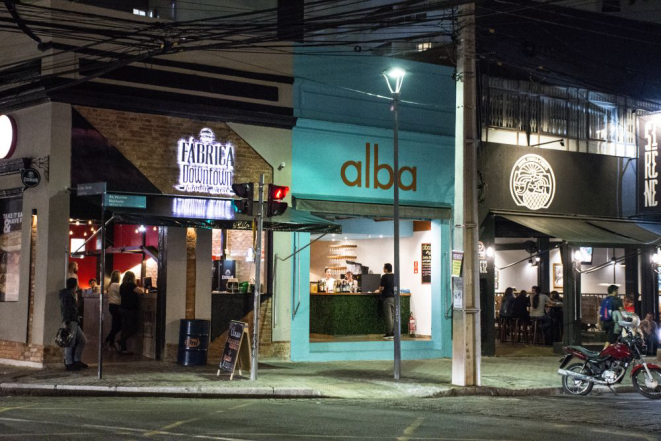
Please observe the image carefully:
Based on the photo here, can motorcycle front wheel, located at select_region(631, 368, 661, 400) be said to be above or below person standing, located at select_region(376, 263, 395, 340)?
below

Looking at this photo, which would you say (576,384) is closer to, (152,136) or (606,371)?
(606,371)

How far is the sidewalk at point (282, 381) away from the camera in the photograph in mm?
14625

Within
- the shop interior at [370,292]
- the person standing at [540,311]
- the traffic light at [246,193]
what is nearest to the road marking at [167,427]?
the traffic light at [246,193]

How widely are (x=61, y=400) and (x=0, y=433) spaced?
3869mm

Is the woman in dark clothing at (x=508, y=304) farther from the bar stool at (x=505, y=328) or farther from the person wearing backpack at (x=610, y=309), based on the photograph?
the person wearing backpack at (x=610, y=309)

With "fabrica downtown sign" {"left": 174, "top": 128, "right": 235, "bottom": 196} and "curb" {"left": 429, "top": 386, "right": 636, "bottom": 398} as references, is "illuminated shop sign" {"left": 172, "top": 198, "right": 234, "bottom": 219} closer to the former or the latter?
"fabrica downtown sign" {"left": 174, "top": 128, "right": 235, "bottom": 196}

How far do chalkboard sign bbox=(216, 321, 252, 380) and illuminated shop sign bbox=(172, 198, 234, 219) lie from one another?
250 centimetres

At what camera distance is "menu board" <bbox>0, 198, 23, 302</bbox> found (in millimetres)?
18516

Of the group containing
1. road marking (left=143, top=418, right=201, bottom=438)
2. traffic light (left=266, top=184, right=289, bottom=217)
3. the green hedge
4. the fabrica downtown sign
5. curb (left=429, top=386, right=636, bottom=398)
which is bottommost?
curb (left=429, top=386, right=636, bottom=398)

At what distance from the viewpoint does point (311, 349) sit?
66.5ft

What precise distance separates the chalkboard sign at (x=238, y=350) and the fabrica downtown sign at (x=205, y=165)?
388 centimetres

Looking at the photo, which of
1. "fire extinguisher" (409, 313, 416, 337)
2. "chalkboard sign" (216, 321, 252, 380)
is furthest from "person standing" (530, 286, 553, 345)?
"chalkboard sign" (216, 321, 252, 380)

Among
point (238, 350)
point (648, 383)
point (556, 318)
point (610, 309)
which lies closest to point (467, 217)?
point (648, 383)

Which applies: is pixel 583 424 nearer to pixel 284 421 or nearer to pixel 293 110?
pixel 284 421
